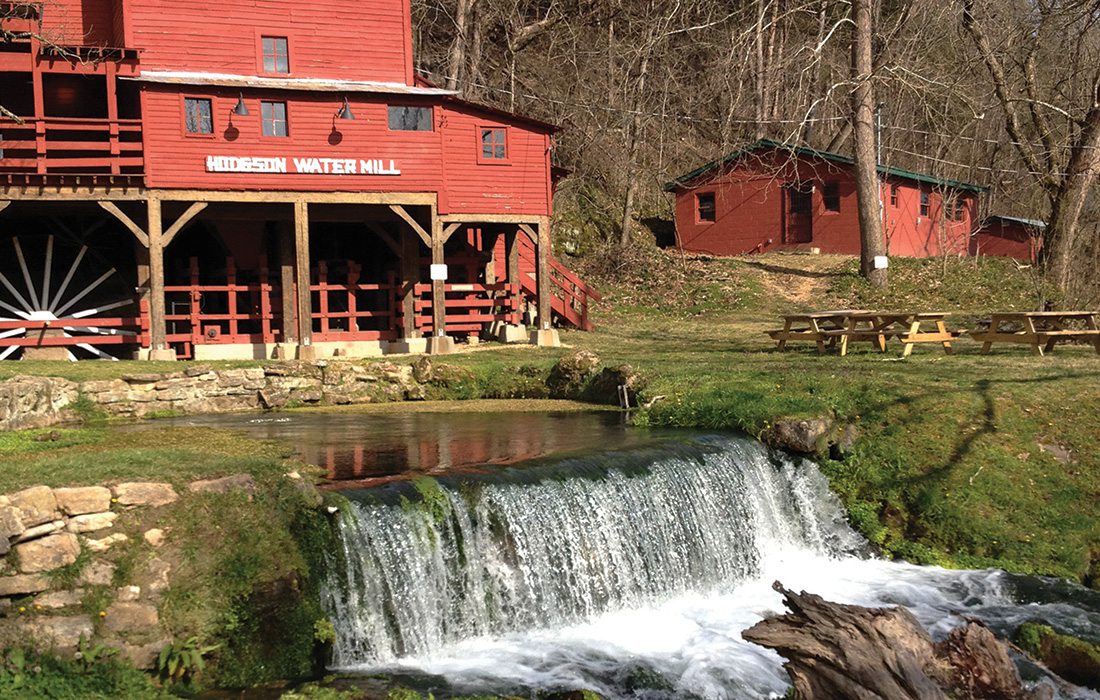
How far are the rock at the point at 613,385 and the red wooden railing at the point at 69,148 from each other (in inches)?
431

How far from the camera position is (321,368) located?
19078mm

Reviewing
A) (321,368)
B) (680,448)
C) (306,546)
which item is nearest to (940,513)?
(680,448)

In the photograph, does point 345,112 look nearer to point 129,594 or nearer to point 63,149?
point 63,149

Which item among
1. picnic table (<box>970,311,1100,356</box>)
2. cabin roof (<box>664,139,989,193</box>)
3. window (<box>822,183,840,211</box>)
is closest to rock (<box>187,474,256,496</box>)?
picnic table (<box>970,311,1100,356</box>)

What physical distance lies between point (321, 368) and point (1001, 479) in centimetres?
1143

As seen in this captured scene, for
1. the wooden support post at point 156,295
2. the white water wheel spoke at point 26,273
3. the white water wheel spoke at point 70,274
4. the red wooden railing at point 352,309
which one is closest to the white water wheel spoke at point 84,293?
the white water wheel spoke at point 70,274

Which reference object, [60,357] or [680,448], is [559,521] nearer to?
[680,448]

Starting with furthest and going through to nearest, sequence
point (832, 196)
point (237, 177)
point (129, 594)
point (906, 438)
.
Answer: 1. point (832, 196)
2. point (237, 177)
3. point (906, 438)
4. point (129, 594)

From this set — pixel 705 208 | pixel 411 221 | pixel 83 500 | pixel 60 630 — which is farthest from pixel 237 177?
pixel 705 208

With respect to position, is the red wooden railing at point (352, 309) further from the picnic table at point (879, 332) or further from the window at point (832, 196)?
the window at point (832, 196)

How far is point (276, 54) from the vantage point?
2447 centimetres

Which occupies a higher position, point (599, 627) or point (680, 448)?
point (680, 448)

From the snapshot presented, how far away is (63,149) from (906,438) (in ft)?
56.6

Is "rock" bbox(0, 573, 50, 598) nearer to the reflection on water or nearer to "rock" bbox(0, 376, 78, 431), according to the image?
the reflection on water
